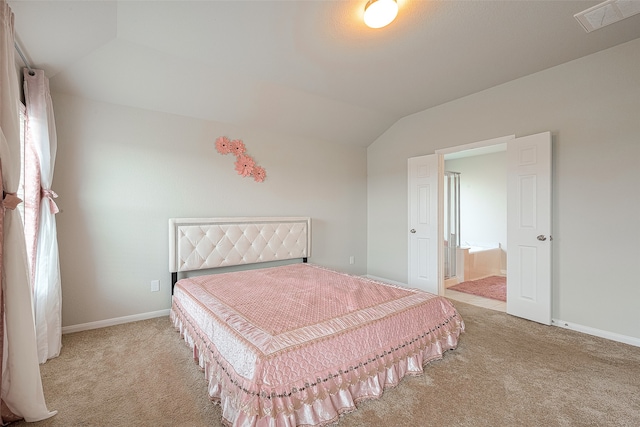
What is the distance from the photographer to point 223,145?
370 cm

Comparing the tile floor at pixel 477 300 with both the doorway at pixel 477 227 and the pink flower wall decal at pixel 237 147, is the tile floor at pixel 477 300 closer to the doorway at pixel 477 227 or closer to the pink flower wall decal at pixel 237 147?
the doorway at pixel 477 227

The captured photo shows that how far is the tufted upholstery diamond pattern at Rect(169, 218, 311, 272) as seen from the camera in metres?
3.27

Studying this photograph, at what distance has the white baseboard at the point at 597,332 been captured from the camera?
260 cm

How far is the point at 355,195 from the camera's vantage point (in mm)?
5082

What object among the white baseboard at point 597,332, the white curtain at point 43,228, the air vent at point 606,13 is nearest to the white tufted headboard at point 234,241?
the white curtain at point 43,228

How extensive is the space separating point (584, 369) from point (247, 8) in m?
3.72

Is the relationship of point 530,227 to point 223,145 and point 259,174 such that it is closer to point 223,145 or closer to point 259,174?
point 259,174

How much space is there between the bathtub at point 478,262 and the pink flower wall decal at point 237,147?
4013 mm

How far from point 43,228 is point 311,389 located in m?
2.56

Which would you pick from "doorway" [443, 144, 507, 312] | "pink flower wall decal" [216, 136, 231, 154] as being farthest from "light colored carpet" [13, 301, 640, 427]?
"pink flower wall decal" [216, 136, 231, 154]

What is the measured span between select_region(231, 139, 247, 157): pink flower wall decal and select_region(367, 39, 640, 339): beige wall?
123 inches

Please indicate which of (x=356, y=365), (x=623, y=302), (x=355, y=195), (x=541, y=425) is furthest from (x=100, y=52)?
(x=623, y=302)

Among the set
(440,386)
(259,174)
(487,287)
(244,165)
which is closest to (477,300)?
(487,287)

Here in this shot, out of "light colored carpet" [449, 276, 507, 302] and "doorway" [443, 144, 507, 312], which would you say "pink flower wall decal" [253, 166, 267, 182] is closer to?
"doorway" [443, 144, 507, 312]
